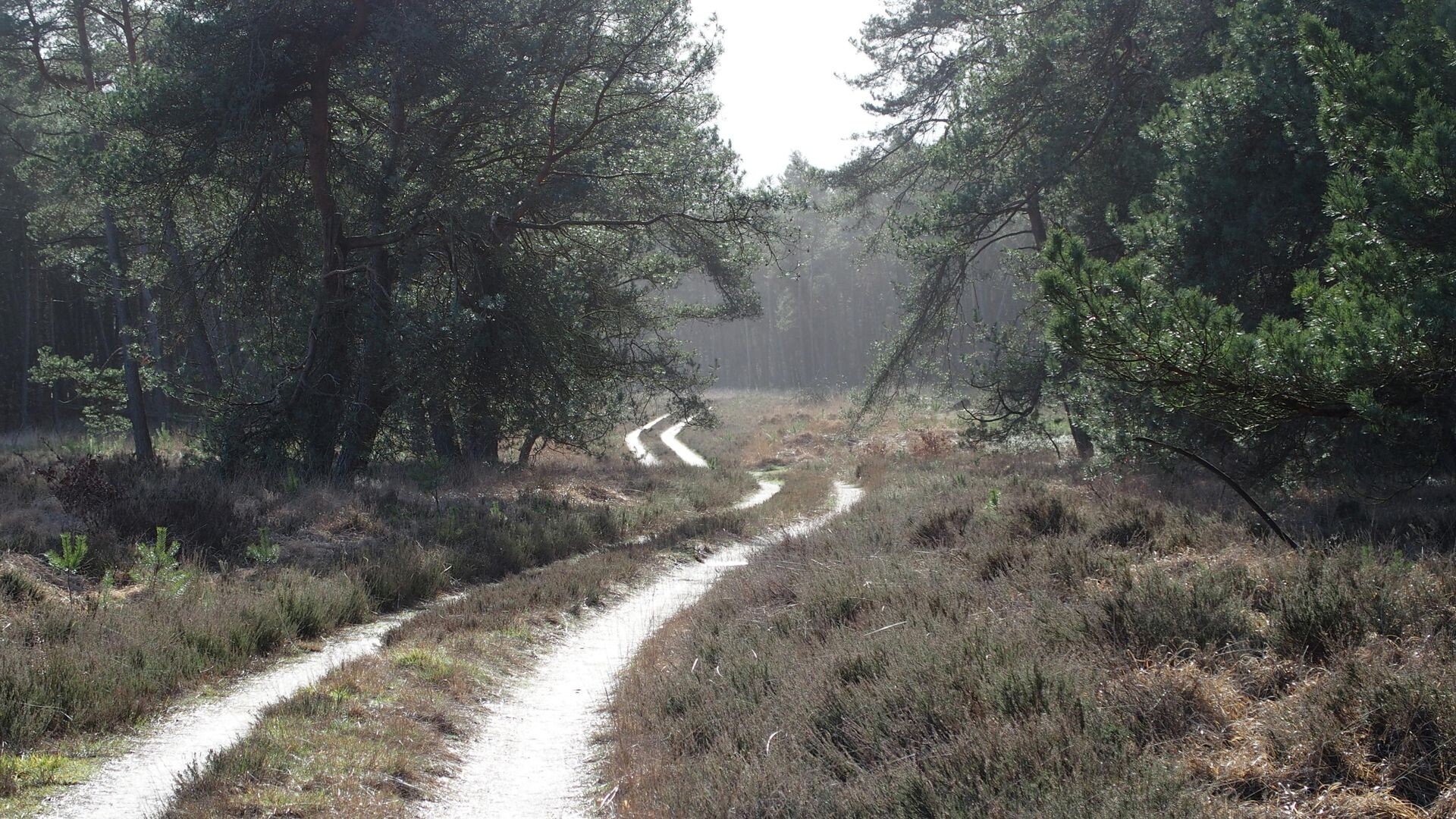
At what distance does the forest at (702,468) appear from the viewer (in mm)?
5160

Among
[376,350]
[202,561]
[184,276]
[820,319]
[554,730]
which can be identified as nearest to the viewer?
[554,730]

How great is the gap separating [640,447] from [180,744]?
110 feet

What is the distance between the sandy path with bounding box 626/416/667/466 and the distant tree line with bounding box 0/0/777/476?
11337 millimetres

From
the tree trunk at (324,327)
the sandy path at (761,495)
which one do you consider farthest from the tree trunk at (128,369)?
the sandy path at (761,495)

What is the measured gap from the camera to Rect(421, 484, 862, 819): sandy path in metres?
5.61

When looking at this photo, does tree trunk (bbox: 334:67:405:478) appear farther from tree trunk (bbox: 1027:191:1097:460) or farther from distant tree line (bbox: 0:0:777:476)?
tree trunk (bbox: 1027:191:1097:460)

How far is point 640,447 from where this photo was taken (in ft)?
130

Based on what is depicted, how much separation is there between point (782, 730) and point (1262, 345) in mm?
4232

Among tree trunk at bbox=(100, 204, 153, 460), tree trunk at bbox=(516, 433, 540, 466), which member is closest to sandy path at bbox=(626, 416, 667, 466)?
tree trunk at bbox=(516, 433, 540, 466)

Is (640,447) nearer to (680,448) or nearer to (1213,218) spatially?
(680,448)

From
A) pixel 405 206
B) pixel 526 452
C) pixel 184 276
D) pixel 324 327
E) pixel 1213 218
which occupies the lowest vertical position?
pixel 526 452

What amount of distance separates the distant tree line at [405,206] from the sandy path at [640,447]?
11337 millimetres

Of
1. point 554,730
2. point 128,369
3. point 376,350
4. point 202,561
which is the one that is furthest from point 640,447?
point 554,730

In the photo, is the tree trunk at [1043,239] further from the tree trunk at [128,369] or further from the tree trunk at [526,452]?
the tree trunk at [128,369]
